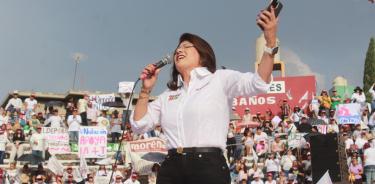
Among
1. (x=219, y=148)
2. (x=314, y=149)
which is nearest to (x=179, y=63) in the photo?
(x=219, y=148)

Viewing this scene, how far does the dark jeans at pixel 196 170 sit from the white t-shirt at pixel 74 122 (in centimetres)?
1615

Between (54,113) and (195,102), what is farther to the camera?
(54,113)

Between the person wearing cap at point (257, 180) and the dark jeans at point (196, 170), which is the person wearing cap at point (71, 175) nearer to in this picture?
the person wearing cap at point (257, 180)

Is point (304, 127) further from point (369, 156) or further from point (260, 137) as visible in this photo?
point (369, 156)

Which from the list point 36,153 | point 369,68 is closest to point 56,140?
point 36,153

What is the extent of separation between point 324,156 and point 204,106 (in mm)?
10545

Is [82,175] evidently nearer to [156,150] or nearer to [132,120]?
[156,150]

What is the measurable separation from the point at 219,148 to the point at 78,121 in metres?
16.5

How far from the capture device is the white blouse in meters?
3.79

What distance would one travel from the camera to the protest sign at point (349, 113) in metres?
19.3

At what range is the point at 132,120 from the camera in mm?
4238

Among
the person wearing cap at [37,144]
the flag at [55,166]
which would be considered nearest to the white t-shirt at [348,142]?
the flag at [55,166]

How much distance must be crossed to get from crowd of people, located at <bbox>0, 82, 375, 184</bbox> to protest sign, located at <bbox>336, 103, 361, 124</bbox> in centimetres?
23

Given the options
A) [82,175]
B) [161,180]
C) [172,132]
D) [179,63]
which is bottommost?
[82,175]
